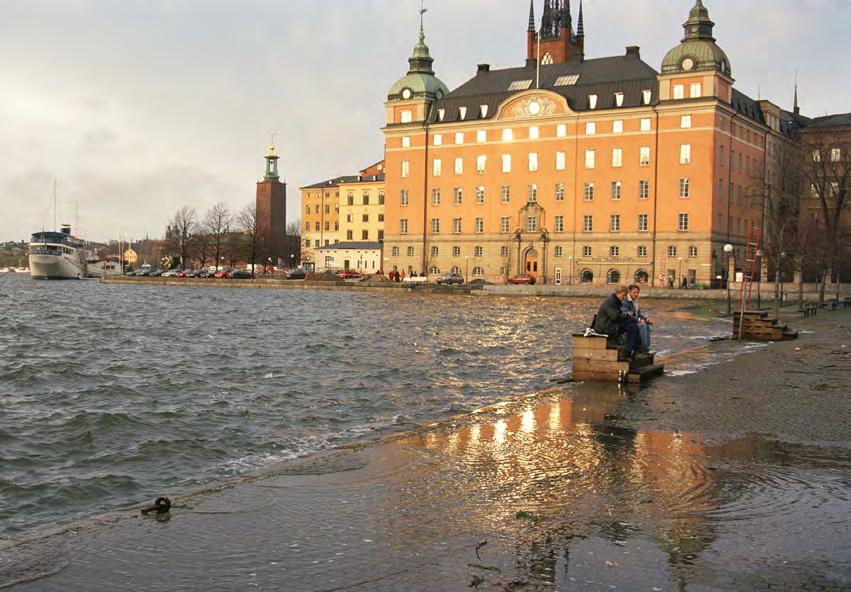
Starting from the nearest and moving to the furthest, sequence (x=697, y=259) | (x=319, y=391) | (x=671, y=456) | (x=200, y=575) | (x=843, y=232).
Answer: (x=200, y=575), (x=671, y=456), (x=319, y=391), (x=843, y=232), (x=697, y=259)

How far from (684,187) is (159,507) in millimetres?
89990

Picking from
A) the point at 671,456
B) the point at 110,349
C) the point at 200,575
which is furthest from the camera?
the point at 110,349

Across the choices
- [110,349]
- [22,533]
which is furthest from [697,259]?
[22,533]

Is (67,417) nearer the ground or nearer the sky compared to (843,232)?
nearer the ground

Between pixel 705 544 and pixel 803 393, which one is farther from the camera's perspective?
pixel 803 393

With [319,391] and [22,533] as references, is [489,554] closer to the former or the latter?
[22,533]

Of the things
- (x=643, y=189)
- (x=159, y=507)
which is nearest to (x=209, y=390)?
(x=159, y=507)

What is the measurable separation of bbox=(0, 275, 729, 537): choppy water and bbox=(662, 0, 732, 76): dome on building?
55.1 m

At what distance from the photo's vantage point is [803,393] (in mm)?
16719

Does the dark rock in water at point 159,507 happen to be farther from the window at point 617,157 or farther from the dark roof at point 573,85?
the dark roof at point 573,85

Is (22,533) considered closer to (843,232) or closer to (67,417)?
(67,417)

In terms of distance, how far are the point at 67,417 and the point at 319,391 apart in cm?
578

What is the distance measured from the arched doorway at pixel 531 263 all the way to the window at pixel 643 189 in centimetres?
1371

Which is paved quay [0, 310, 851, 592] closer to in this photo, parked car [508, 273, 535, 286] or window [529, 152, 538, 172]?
parked car [508, 273, 535, 286]
